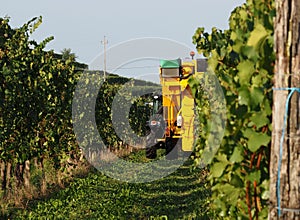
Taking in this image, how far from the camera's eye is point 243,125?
11.9 ft

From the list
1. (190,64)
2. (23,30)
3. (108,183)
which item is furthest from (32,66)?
(190,64)

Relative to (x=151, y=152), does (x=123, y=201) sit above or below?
below

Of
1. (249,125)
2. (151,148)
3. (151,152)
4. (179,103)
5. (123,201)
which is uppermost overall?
(179,103)

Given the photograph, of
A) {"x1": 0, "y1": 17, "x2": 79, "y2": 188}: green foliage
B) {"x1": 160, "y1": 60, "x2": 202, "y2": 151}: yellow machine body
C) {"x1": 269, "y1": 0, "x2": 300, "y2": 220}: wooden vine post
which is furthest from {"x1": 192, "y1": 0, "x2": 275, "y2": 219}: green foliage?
{"x1": 160, "y1": 60, "x2": 202, "y2": 151}: yellow machine body

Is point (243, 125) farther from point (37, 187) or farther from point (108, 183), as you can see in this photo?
point (108, 183)

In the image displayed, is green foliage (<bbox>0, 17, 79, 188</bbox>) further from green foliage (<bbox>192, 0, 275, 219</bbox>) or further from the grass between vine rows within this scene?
green foliage (<bbox>192, 0, 275, 219</bbox>)

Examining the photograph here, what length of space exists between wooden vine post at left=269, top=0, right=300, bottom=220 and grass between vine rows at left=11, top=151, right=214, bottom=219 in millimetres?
4262

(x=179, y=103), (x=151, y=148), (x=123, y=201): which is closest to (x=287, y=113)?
(x=123, y=201)

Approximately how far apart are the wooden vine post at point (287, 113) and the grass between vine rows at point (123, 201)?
4262mm

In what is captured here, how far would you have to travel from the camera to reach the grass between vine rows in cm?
896

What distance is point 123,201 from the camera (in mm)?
10195

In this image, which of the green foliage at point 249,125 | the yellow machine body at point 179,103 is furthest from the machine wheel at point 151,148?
the green foliage at point 249,125

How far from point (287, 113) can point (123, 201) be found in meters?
7.50

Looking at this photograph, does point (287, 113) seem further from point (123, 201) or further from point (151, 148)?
point (151, 148)
